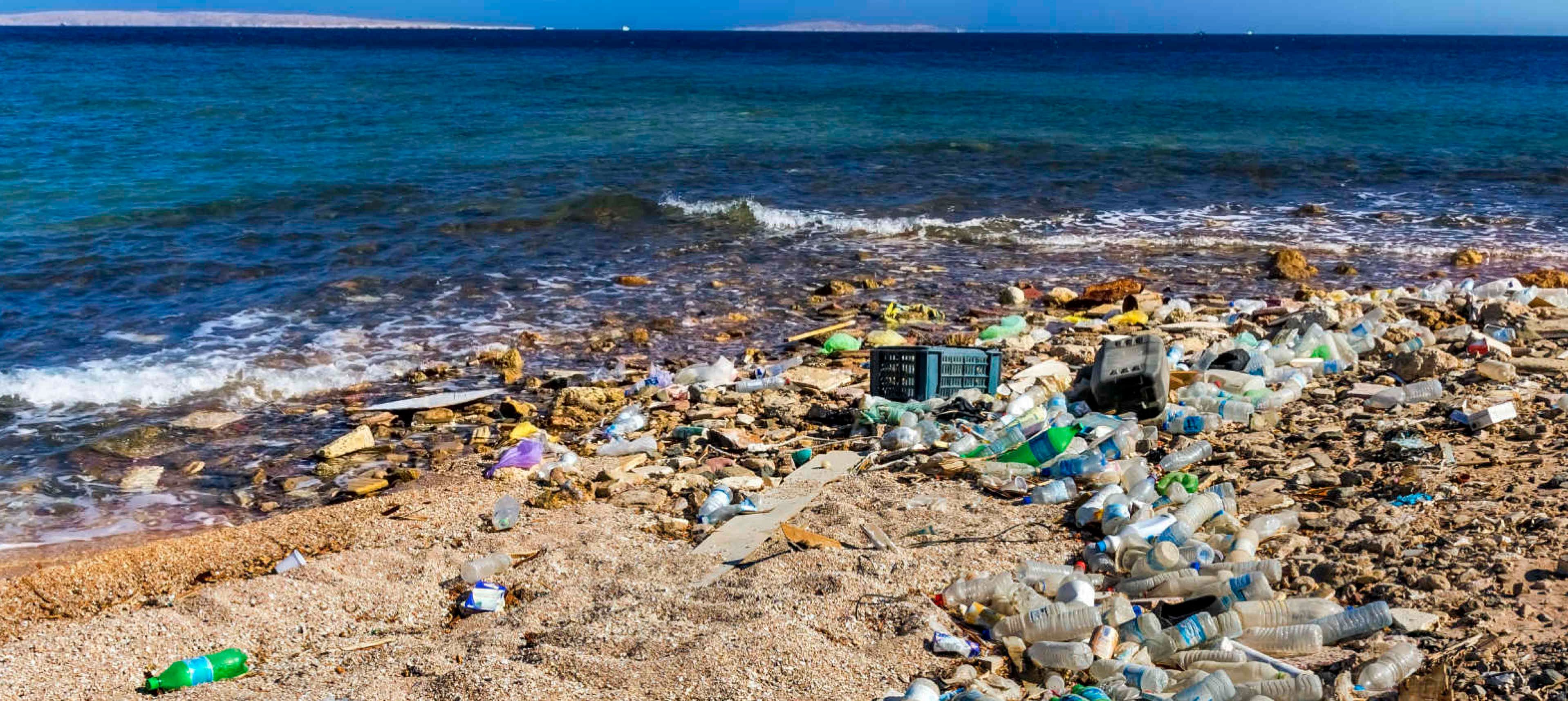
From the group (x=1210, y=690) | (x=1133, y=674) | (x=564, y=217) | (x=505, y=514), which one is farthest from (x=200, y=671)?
(x=564, y=217)

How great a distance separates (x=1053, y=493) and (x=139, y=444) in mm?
5143

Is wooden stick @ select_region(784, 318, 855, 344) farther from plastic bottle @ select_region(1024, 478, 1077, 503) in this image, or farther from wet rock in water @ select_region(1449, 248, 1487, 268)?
wet rock in water @ select_region(1449, 248, 1487, 268)

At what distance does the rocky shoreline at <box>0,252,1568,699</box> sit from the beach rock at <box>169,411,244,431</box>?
0.02 metres

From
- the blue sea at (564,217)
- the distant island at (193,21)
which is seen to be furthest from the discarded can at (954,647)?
the distant island at (193,21)

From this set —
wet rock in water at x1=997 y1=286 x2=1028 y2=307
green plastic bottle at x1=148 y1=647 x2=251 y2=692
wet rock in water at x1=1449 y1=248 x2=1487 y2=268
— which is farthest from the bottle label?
wet rock in water at x1=1449 y1=248 x2=1487 y2=268

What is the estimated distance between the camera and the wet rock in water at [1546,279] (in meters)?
9.86

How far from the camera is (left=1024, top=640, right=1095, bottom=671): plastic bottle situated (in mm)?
3359

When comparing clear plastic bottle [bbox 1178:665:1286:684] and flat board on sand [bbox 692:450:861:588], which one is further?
flat board on sand [bbox 692:450:861:588]

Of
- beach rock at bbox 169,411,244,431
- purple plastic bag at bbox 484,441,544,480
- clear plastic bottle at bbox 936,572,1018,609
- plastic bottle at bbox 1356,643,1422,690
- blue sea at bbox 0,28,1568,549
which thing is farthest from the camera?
blue sea at bbox 0,28,1568,549

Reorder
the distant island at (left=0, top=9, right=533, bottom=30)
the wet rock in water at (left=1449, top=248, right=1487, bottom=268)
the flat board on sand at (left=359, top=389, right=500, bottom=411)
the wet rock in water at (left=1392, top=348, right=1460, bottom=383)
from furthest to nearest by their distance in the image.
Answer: the distant island at (left=0, top=9, right=533, bottom=30), the wet rock in water at (left=1449, top=248, right=1487, bottom=268), the flat board on sand at (left=359, top=389, right=500, bottom=411), the wet rock in water at (left=1392, top=348, right=1460, bottom=383)

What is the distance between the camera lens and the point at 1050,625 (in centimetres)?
358

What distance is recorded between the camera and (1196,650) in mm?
3387

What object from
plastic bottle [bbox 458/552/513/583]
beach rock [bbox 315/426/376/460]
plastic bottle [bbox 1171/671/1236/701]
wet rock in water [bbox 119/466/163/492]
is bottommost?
wet rock in water [bbox 119/466/163/492]

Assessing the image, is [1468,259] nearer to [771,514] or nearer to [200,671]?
[771,514]
